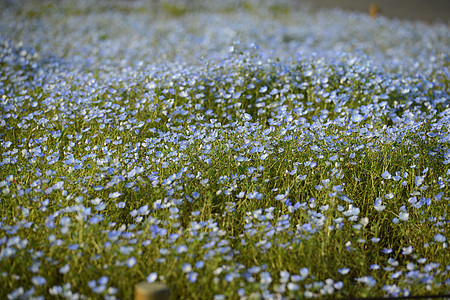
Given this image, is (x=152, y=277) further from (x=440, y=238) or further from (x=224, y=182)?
(x=440, y=238)

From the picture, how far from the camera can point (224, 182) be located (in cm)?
324

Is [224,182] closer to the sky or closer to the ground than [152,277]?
closer to the sky

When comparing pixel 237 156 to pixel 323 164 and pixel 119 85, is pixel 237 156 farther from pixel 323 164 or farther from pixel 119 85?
pixel 119 85

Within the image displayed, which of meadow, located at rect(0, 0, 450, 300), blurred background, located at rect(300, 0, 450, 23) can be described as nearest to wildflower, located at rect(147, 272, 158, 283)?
meadow, located at rect(0, 0, 450, 300)

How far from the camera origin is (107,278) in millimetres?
2303

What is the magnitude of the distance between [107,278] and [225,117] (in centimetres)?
269

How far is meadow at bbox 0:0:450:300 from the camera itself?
2.48 metres

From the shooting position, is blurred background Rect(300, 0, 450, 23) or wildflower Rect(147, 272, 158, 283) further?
blurred background Rect(300, 0, 450, 23)

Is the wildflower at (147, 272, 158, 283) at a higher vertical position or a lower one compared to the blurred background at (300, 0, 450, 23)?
lower

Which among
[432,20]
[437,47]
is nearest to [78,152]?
[437,47]

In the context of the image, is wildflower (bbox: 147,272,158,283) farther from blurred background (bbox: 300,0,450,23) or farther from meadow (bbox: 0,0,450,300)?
blurred background (bbox: 300,0,450,23)

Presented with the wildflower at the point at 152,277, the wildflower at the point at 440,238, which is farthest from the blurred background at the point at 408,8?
the wildflower at the point at 152,277

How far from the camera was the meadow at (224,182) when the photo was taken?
2484 mm

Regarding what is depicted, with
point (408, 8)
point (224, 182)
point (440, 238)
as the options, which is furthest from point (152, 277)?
point (408, 8)
